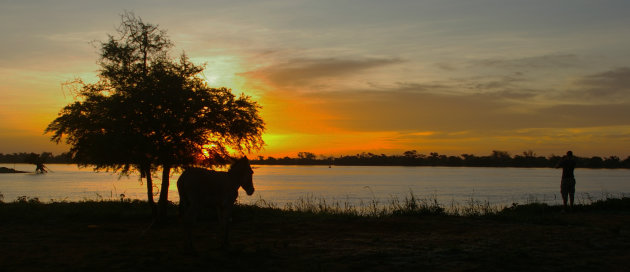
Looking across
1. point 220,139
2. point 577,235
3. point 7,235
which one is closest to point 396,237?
point 577,235

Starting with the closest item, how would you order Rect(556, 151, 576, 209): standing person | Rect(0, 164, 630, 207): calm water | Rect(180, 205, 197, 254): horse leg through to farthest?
Rect(180, 205, 197, 254): horse leg, Rect(556, 151, 576, 209): standing person, Rect(0, 164, 630, 207): calm water

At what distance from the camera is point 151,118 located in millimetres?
16391

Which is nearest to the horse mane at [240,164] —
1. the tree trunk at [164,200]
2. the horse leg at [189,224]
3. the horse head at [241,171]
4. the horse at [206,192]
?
the horse head at [241,171]

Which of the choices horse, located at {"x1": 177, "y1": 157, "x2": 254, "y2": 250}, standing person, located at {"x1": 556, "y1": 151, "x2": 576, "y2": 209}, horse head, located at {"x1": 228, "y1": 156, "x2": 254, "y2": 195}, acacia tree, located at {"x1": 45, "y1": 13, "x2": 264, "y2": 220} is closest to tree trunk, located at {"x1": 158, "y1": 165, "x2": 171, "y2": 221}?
acacia tree, located at {"x1": 45, "y1": 13, "x2": 264, "y2": 220}

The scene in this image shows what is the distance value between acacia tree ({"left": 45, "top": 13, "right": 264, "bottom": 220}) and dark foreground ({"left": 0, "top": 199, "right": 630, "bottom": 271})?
2.25 meters

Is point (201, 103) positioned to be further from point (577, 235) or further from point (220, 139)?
point (577, 235)

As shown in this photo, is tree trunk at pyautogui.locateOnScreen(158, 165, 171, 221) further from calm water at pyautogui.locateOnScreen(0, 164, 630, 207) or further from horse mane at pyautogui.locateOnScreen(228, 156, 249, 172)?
horse mane at pyautogui.locateOnScreen(228, 156, 249, 172)

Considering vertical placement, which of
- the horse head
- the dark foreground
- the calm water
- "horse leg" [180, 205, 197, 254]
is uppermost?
the horse head

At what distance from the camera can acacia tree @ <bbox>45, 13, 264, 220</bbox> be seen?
53.2ft

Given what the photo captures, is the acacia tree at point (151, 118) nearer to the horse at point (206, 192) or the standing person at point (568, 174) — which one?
the horse at point (206, 192)

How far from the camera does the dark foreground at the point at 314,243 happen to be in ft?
32.3

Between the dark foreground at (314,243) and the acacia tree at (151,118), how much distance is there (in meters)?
2.25

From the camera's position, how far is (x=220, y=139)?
1777 centimetres

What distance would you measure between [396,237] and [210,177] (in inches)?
206
